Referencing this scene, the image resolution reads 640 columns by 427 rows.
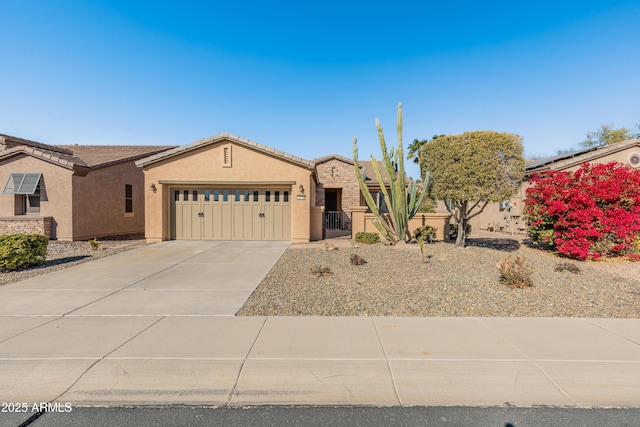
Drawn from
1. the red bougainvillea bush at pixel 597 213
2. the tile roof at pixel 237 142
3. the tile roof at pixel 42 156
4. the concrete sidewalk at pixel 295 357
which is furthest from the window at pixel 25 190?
the red bougainvillea bush at pixel 597 213

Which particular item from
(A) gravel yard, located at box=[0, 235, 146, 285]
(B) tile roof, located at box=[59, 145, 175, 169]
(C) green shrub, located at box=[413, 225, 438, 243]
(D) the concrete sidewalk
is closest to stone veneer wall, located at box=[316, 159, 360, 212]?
(C) green shrub, located at box=[413, 225, 438, 243]

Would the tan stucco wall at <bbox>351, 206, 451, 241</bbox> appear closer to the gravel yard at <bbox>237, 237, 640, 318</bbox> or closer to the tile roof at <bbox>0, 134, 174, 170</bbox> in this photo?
the gravel yard at <bbox>237, 237, 640, 318</bbox>

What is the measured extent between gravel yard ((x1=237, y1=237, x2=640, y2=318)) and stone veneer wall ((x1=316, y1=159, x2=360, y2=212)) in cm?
1248

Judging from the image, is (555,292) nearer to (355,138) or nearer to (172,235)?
(355,138)

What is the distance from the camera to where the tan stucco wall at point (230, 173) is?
1401cm

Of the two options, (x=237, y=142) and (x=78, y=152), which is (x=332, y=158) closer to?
(x=237, y=142)

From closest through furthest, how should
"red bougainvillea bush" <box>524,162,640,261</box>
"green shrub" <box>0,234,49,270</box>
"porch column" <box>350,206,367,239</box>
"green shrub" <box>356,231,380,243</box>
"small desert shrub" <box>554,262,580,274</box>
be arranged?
"small desert shrub" <box>554,262,580,274</box>, "green shrub" <box>0,234,49,270</box>, "red bougainvillea bush" <box>524,162,640,261</box>, "green shrub" <box>356,231,380,243</box>, "porch column" <box>350,206,367,239</box>

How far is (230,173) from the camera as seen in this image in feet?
46.2

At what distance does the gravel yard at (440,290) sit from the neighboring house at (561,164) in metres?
8.29

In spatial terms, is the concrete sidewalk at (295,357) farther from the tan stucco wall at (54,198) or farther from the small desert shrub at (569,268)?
the tan stucco wall at (54,198)

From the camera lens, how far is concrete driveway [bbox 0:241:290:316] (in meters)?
5.43

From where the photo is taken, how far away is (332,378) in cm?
330

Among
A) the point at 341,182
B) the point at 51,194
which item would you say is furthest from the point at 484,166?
the point at 51,194

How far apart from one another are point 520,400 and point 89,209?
57.8ft
